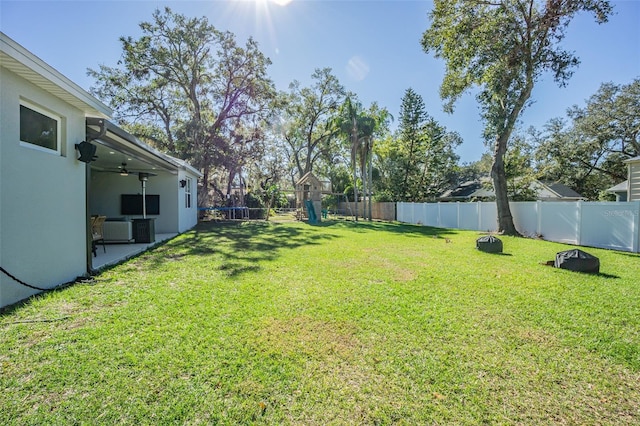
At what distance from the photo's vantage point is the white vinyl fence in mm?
8258

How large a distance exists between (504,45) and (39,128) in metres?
13.4

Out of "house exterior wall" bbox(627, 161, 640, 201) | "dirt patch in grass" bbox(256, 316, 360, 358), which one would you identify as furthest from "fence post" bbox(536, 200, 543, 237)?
"dirt patch in grass" bbox(256, 316, 360, 358)

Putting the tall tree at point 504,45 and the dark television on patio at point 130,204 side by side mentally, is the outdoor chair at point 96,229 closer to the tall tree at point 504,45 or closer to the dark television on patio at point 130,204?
the dark television on patio at point 130,204

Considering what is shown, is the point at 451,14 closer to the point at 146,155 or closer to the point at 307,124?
the point at 146,155

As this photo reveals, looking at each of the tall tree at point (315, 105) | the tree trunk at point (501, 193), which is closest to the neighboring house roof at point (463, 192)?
the tall tree at point (315, 105)

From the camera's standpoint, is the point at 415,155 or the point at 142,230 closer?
the point at 142,230

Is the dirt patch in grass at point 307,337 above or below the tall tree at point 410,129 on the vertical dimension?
below

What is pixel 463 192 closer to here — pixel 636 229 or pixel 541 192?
pixel 541 192

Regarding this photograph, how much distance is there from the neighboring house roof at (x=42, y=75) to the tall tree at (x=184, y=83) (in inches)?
548

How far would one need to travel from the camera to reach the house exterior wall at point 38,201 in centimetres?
359

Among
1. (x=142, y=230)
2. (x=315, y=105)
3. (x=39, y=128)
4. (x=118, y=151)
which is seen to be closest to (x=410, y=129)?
(x=315, y=105)

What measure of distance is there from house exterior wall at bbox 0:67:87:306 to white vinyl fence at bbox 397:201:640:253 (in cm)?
1330

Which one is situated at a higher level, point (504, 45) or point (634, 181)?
point (504, 45)

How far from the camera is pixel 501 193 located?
11.8 m
